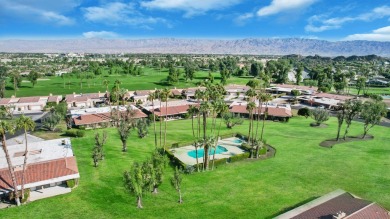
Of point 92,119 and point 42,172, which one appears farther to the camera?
point 92,119

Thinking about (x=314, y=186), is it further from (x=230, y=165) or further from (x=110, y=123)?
(x=110, y=123)

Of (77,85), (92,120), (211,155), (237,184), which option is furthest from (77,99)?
(237,184)

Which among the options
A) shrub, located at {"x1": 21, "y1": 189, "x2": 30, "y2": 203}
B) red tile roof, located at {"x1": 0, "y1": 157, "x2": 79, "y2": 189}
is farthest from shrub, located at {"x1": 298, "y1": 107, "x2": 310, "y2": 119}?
shrub, located at {"x1": 21, "y1": 189, "x2": 30, "y2": 203}

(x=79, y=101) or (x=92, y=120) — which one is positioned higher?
(x=79, y=101)

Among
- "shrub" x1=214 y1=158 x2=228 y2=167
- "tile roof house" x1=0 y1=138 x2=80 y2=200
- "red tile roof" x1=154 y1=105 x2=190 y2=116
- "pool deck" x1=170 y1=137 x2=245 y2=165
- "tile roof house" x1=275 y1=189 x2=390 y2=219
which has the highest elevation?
"tile roof house" x1=275 y1=189 x2=390 y2=219

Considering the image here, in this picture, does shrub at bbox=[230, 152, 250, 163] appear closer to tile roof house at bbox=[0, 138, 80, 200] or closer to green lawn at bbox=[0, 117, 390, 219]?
green lawn at bbox=[0, 117, 390, 219]

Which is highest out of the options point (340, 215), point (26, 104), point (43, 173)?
point (340, 215)

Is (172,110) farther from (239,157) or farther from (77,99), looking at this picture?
(239,157)
